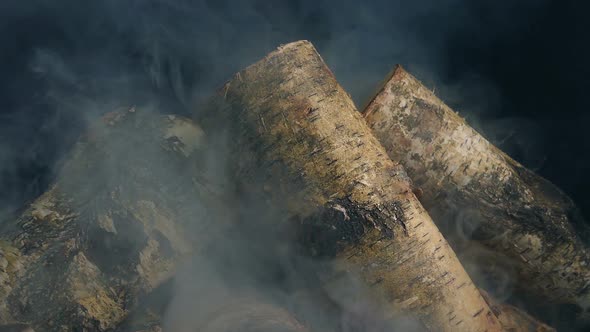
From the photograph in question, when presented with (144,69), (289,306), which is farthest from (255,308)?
(144,69)

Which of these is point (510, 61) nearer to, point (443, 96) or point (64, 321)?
point (443, 96)

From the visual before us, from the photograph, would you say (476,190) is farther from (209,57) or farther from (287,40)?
(209,57)

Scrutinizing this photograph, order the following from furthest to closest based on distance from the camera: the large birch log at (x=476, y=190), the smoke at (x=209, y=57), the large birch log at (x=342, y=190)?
the smoke at (x=209, y=57) → the large birch log at (x=476, y=190) → the large birch log at (x=342, y=190)

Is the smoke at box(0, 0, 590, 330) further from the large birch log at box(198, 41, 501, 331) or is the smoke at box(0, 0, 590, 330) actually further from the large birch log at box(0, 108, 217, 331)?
the large birch log at box(198, 41, 501, 331)

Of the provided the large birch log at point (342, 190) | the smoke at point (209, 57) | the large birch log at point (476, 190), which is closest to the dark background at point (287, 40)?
the smoke at point (209, 57)

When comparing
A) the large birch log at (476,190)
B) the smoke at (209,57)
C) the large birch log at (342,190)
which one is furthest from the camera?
the smoke at (209,57)

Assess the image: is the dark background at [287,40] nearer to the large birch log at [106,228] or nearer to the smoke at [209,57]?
the smoke at [209,57]

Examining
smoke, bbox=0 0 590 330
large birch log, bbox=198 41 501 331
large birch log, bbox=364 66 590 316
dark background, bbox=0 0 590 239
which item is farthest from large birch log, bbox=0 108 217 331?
large birch log, bbox=364 66 590 316
